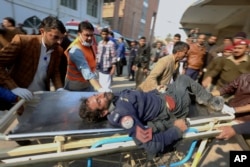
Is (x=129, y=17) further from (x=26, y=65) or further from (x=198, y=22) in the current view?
(x=26, y=65)

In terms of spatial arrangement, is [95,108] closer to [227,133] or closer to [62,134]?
[62,134]

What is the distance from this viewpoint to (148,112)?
87.4 inches

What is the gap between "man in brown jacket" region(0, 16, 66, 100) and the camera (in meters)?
2.07

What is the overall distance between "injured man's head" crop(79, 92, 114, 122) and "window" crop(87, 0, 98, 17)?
17.5 meters

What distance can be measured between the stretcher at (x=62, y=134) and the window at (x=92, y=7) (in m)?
17.3

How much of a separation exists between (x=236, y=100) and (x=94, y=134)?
6.29ft

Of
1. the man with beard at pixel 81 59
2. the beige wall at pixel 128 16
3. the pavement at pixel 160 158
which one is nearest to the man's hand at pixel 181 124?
the pavement at pixel 160 158

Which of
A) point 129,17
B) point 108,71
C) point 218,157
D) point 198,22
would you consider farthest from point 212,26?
point 129,17

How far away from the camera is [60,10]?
14.7m

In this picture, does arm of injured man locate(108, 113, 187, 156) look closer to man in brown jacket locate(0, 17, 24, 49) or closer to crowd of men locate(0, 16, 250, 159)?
crowd of men locate(0, 16, 250, 159)

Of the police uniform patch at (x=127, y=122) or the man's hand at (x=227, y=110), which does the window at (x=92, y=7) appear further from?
the police uniform patch at (x=127, y=122)

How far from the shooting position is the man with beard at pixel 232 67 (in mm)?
3139

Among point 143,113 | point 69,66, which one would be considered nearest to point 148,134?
point 143,113

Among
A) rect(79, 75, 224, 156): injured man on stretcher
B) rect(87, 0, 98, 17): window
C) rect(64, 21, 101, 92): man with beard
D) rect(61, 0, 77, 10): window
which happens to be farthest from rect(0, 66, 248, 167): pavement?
rect(87, 0, 98, 17): window
